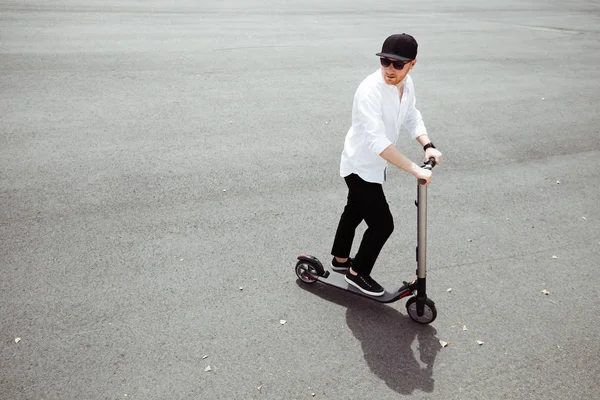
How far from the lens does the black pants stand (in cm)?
441

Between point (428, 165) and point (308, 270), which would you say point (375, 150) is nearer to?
point (428, 165)

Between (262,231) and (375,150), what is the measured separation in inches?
82.3

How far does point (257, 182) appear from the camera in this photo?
660 centimetres

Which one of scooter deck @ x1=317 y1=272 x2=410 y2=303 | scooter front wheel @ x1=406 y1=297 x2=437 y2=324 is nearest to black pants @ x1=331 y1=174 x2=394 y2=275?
scooter deck @ x1=317 y1=272 x2=410 y2=303

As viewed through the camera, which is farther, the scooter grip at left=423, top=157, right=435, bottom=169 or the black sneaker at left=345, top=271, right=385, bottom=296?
the black sneaker at left=345, top=271, right=385, bottom=296

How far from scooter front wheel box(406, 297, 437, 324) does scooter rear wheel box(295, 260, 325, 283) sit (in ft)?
2.74

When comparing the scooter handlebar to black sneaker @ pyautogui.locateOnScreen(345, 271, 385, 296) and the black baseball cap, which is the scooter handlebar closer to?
the black baseball cap

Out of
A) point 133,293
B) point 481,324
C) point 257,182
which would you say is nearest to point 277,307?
point 133,293

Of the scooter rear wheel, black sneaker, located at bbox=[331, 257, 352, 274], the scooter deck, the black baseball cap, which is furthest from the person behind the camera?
black sneaker, located at bbox=[331, 257, 352, 274]

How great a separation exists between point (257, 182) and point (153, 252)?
5.80 ft

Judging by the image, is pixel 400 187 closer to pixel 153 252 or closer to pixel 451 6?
pixel 153 252

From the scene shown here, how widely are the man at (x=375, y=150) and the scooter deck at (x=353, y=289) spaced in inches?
1.6

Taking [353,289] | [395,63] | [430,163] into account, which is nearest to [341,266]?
[353,289]

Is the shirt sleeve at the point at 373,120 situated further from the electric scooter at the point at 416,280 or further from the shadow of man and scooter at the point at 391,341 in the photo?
the shadow of man and scooter at the point at 391,341
